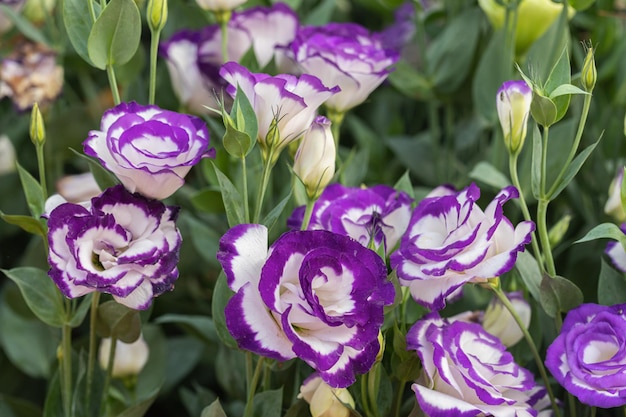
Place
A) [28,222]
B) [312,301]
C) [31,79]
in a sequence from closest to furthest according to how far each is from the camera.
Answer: [312,301] < [28,222] < [31,79]

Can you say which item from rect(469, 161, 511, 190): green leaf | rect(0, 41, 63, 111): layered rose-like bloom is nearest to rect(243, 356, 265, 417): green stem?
rect(469, 161, 511, 190): green leaf

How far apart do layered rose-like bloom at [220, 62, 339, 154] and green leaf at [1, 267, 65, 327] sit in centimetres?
16

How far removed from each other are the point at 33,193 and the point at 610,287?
343mm

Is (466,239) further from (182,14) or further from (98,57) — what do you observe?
(182,14)

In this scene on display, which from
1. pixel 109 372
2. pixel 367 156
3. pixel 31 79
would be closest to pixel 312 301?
pixel 109 372

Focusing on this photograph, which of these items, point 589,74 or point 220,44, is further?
point 220,44

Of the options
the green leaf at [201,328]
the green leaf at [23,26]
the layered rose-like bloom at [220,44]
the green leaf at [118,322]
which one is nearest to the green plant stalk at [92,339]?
the green leaf at [118,322]

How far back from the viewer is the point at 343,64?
0.56m

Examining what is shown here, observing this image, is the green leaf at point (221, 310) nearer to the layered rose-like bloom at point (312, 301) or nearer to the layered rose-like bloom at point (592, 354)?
the layered rose-like bloom at point (312, 301)

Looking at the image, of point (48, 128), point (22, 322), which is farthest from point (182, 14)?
point (22, 322)

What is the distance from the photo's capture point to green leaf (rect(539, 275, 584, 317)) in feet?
1.56

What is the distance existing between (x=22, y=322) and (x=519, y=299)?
1.50 ft

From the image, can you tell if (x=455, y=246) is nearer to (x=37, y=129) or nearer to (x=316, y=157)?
(x=316, y=157)

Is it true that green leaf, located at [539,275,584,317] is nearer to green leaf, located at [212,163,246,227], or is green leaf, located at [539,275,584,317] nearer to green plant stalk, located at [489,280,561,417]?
green plant stalk, located at [489,280,561,417]
